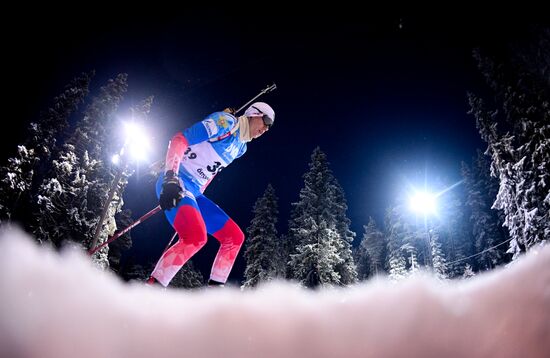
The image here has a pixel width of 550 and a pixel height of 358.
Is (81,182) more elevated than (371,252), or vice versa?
(371,252)

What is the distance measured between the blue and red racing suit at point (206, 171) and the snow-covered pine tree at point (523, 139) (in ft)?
47.4

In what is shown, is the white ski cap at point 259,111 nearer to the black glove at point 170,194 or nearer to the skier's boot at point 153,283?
the black glove at point 170,194

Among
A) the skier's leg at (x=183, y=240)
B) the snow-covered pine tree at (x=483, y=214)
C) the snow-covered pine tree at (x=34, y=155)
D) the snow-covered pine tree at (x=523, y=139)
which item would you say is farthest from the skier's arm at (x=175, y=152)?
the snow-covered pine tree at (x=483, y=214)

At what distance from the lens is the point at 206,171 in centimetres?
411

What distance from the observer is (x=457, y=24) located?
816 inches

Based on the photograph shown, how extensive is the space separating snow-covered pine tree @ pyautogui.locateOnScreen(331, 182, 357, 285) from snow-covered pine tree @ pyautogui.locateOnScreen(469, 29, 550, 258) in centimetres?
1053

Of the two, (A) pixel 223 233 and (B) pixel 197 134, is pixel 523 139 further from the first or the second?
(B) pixel 197 134

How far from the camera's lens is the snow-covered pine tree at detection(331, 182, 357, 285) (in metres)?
23.1

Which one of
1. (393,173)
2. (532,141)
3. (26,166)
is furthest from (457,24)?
(26,166)

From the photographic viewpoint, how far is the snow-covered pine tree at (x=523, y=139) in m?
14.0

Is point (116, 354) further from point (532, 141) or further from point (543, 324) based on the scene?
point (532, 141)

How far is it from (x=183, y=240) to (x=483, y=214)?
3617 centimetres

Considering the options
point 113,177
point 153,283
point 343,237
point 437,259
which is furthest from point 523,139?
point 113,177

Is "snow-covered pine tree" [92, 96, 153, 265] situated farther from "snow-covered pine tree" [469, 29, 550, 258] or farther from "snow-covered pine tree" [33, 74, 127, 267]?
"snow-covered pine tree" [469, 29, 550, 258]
